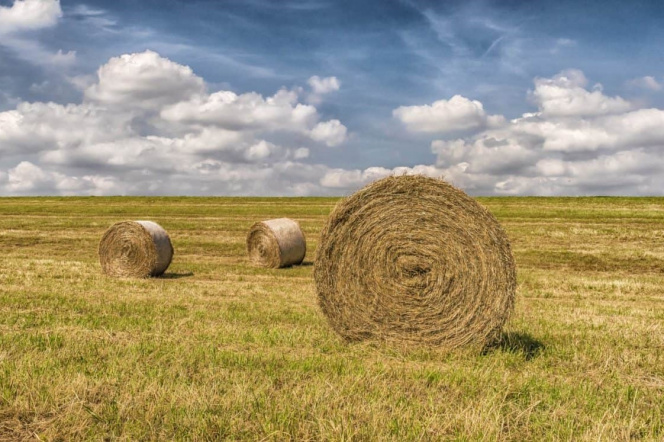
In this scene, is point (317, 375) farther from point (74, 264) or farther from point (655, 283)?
point (74, 264)

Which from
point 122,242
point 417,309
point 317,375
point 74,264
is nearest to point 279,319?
point 417,309

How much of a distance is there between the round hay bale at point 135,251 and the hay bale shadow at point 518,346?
10.1 metres

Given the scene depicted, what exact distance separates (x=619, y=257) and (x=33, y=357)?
60.8ft

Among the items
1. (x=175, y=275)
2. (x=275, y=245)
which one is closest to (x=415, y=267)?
Answer: (x=175, y=275)

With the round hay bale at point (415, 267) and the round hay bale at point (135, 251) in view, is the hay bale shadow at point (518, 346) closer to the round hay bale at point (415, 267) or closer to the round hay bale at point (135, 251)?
the round hay bale at point (415, 267)

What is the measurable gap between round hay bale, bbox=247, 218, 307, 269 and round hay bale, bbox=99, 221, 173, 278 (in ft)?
10.2

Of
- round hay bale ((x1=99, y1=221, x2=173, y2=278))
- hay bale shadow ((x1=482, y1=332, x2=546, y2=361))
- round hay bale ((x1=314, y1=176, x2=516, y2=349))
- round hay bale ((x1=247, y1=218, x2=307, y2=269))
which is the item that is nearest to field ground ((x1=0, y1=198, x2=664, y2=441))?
hay bale shadow ((x1=482, y1=332, x2=546, y2=361))

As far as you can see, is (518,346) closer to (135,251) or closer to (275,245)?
(275,245)

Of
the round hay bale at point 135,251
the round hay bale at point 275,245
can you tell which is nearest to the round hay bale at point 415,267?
the round hay bale at point 135,251

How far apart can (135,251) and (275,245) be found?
4.11 metres

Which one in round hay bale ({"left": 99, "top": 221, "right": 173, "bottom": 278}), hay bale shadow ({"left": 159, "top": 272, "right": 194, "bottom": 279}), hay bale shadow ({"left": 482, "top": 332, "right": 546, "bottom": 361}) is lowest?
hay bale shadow ({"left": 159, "top": 272, "right": 194, "bottom": 279})

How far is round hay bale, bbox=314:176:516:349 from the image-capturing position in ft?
25.1

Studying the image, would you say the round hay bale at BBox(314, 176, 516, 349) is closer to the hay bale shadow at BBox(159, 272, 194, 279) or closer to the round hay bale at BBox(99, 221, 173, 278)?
the hay bale shadow at BBox(159, 272, 194, 279)

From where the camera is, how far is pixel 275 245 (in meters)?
17.6
